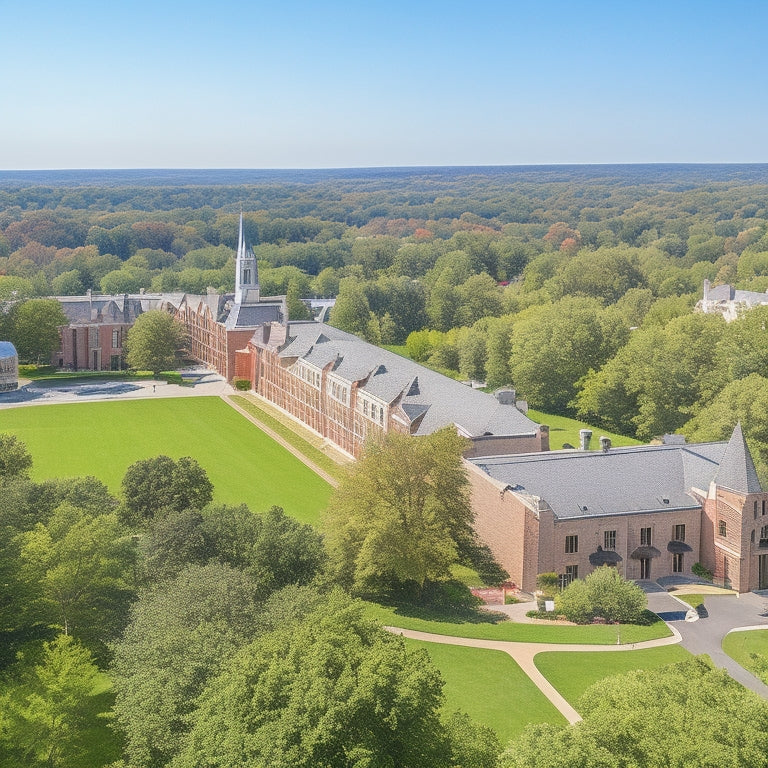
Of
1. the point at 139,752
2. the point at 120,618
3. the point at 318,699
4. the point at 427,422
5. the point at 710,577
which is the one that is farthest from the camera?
the point at 427,422

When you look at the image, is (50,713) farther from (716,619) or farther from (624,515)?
(624,515)

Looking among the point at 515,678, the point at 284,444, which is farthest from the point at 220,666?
the point at 284,444

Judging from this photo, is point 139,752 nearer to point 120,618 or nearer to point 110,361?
point 120,618

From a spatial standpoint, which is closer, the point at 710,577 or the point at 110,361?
the point at 710,577

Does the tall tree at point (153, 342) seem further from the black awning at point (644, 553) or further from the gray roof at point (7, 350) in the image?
the black awning at point (644, 553)

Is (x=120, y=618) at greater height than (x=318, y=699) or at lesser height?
lesser

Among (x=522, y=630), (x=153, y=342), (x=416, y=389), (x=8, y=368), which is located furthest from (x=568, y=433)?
(x=8, y=368)
